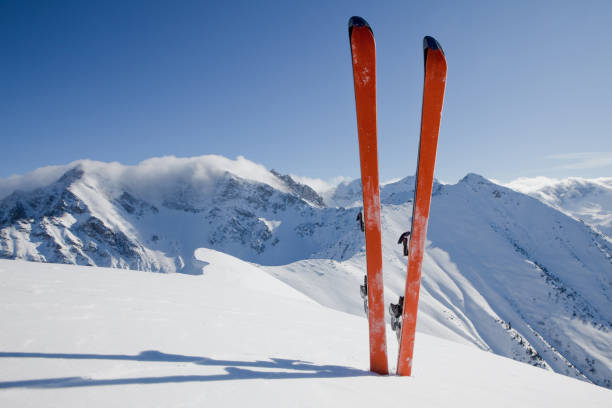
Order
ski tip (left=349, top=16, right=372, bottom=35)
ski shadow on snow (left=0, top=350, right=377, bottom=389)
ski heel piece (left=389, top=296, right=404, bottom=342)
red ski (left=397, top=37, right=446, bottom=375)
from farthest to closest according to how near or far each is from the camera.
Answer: ski heel piece (left=389, top=296, right=404, bottom=342) < red ski (left=397, top=37, right=446, bottom=375) < ski tip (left=349, top=16, right=372, bottom=35) < ski shadow on snow (left=0, top=350, right=377, bottom=389)

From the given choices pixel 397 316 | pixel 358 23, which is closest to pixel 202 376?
pixel 397 316

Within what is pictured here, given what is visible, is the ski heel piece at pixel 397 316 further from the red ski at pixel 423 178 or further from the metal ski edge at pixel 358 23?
the metal ski edge at pixel 358 23

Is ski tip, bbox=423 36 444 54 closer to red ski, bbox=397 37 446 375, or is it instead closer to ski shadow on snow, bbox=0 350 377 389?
red ski, bbox=397 37 446 375

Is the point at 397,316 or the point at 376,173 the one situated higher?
the point at 376,173

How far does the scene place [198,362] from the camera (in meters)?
3.42

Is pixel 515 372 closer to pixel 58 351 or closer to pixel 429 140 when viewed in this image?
pixel 429 140

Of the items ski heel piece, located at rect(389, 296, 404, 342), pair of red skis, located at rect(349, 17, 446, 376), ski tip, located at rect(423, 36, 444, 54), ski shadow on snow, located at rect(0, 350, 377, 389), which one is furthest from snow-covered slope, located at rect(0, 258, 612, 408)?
ski tip, located at rect(423, 36, 444, 54)

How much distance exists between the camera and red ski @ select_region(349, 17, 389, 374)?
3.81 m

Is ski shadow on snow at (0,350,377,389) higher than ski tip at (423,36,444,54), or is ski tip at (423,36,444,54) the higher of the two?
ski tip at (423,36,444,54)

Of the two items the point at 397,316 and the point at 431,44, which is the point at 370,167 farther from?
the point at 397,316

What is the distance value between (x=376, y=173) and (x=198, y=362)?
3289 mm

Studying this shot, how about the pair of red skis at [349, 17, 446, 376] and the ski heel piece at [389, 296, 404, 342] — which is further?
the ski heel piece at [389, 296, 404, 342]

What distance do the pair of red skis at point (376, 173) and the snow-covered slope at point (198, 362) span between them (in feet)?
1.67

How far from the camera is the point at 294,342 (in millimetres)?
4844
